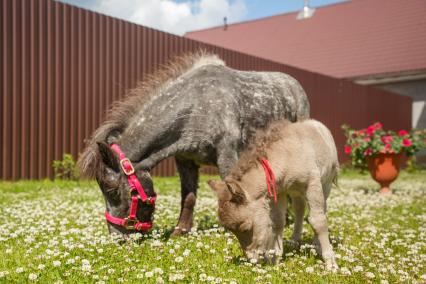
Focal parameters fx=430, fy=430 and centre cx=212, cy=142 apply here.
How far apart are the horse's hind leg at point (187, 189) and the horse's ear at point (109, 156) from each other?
4.15ft

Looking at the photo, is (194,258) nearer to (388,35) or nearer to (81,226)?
(81,226)

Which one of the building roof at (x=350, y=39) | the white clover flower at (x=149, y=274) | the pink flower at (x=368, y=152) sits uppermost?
the building roof at (x=350, y=39)

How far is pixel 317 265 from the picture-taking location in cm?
425

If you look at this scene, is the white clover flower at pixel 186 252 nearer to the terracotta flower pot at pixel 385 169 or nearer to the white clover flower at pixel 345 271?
the white clover flower at pixel 345 271

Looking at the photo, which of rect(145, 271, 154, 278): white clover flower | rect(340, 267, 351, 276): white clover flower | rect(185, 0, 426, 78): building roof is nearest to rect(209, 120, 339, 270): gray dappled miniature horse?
rect(340, 267, 351, 276): white clover flower

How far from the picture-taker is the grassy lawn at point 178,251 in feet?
12.4

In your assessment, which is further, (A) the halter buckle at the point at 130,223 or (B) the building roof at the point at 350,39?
(B) the building roof at the point at 350,39

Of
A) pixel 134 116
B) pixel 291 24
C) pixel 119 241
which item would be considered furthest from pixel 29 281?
pixel 291 24

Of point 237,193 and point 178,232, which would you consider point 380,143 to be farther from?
point 237,193

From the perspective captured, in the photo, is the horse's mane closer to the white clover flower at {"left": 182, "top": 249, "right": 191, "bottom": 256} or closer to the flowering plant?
the white clover flower at {"left": 182, "top": 249, "right": 191, "bottom": 256}

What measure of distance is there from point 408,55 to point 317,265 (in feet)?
87.4

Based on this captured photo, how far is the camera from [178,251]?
4.70 metres

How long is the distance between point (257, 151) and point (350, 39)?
93.4 feet

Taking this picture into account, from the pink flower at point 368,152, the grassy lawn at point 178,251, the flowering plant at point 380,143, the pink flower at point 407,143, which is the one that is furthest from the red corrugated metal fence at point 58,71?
the pink flower at point 407,143
